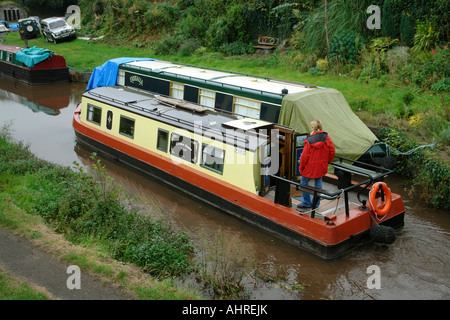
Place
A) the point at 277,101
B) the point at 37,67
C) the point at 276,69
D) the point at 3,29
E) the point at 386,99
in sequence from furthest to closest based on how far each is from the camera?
the point at 3,29 < the point at 37,67 < the point at 276,69 < the point at 386,99 < the point at 277,101

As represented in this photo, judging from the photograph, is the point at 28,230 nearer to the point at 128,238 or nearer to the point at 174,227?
the point at 128,238

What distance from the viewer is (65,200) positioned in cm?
793

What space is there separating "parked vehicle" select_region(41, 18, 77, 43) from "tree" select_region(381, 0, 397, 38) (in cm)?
2136

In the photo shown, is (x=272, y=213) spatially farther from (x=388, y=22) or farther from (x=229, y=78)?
(x=388, y=22)

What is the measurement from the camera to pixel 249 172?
328 inches

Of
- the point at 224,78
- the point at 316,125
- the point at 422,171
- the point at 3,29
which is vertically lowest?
the point at 422,171

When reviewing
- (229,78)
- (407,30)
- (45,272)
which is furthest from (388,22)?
(45,272)

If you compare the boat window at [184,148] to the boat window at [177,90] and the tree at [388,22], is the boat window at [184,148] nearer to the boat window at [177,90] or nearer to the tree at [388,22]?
the boat window at [177,90]

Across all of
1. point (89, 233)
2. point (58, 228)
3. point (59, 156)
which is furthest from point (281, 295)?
point (59, 156)

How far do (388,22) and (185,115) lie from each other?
9.82 meters

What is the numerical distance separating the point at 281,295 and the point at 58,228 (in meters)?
3.73

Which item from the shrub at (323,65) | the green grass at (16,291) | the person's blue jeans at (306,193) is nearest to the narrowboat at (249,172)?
the person's blue jeans at (306,193)

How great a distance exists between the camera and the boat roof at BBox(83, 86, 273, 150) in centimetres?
877

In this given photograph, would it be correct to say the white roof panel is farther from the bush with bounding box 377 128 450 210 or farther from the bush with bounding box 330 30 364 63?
the bush with bounding box 330 30 364 63
